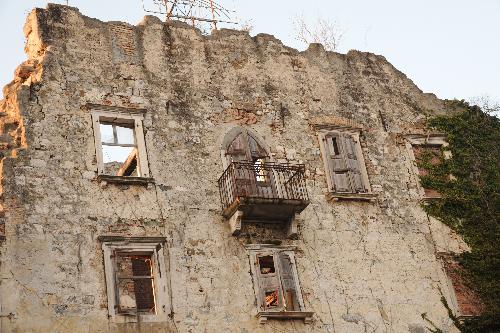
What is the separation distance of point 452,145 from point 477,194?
1558 millimetres

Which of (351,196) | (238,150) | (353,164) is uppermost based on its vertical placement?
(238,150)

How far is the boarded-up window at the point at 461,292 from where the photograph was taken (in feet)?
59.4

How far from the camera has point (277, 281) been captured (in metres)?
16.7

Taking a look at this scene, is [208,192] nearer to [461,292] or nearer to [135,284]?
[135,284]

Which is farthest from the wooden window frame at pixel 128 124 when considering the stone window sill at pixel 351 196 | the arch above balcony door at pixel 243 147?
the stone window sill at pixel 351 196

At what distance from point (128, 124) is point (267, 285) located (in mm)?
4550

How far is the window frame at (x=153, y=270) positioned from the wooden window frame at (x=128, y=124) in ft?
4.53

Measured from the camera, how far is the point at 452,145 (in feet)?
66.9

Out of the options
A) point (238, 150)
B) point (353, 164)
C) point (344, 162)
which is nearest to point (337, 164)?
point (344, 162)

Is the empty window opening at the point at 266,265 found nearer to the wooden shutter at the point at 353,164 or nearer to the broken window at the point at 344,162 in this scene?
the broken window at the point at 344,162

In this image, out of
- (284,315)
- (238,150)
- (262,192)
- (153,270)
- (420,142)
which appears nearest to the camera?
(153,270)

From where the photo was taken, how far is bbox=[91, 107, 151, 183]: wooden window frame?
1681 cm

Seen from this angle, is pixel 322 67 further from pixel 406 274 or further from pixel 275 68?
pixel 406 274

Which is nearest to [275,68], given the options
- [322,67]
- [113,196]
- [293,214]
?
[322,67]
